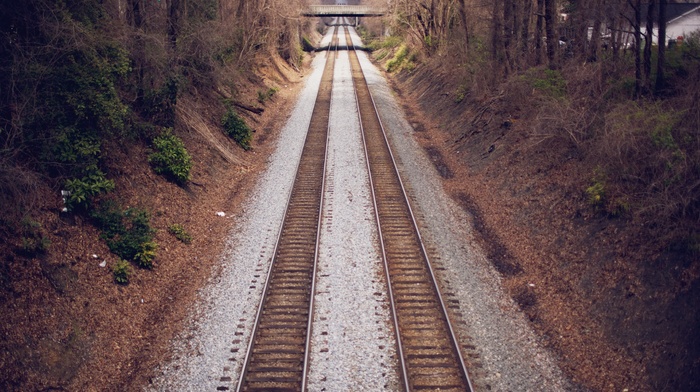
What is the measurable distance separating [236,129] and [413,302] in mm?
14615

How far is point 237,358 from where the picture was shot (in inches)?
380

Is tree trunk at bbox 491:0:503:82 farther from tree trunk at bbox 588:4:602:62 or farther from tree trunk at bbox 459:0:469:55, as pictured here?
tree trunk at bbox 588:4:602:62

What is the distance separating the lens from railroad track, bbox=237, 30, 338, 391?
30.3 feet

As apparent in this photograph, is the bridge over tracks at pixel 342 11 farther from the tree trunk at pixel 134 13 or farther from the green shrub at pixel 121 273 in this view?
the green shrub at pixel 121 273

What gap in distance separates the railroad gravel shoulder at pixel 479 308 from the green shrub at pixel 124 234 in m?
7.36

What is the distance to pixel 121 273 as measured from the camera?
11750 millimetres

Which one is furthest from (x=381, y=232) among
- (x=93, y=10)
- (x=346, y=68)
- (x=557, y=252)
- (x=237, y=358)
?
(x=346, y=68)

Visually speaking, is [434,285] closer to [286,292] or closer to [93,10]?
[286,292]

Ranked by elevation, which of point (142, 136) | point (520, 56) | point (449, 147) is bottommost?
point (449, 147)

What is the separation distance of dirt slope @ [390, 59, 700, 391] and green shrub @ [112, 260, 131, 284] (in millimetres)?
9065

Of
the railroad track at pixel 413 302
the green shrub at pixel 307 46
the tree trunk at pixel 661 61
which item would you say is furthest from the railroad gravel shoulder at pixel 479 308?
the green shrub at pixel 307 46

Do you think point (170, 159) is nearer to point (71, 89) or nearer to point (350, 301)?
point (71, 89)

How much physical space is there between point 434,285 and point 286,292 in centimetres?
345

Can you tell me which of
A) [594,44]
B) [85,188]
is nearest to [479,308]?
[85,188]
